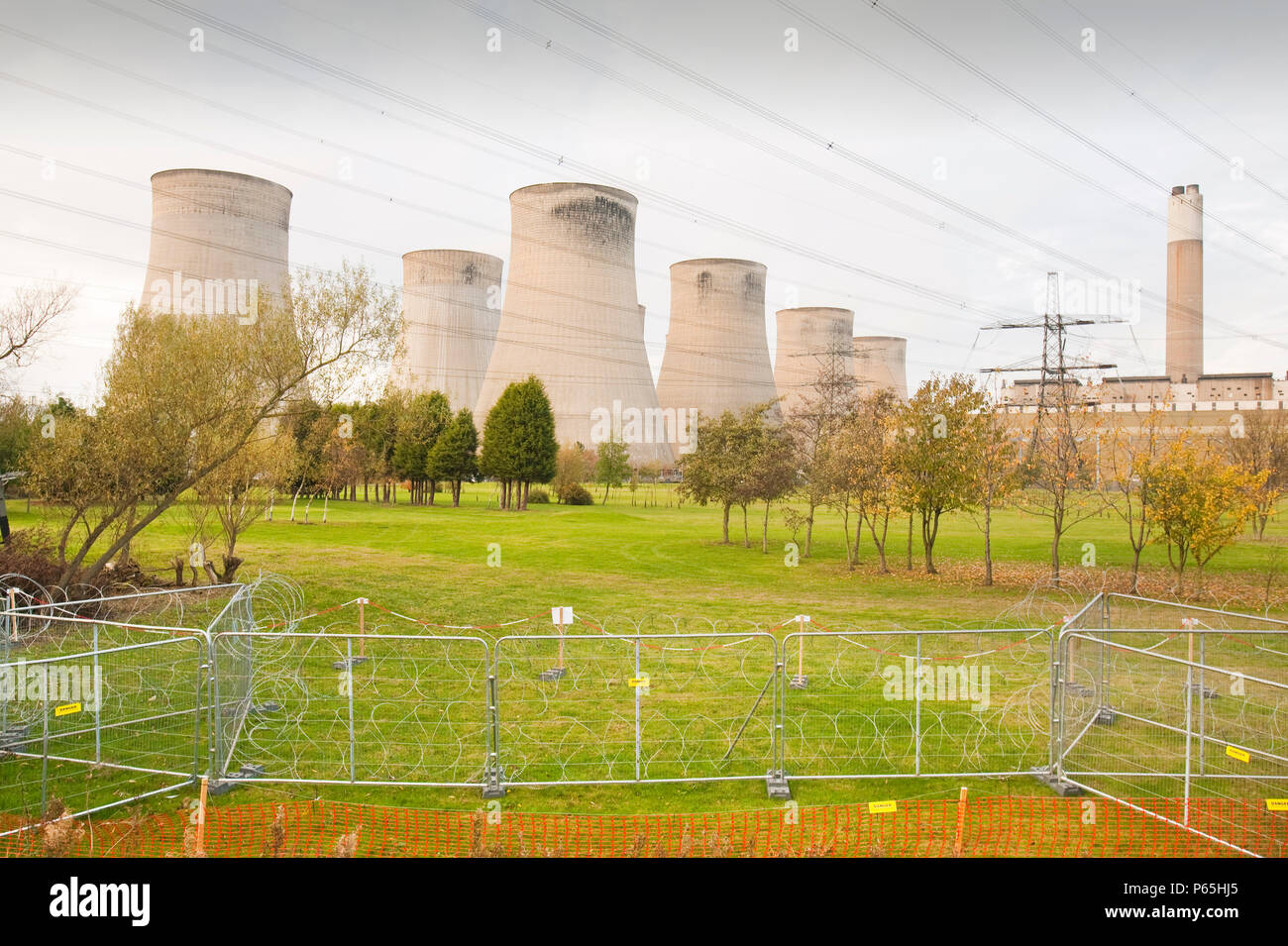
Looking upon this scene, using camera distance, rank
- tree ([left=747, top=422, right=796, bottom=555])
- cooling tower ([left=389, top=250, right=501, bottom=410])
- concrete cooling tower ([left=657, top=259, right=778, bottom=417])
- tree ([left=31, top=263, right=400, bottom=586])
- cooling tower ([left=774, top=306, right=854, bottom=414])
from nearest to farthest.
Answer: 1. tree ([left=31, top=263, right=400, bottom=586])
2. tree ([left=747, top=422, right=796, bottom=555])
3. cooling tower ([left=389, top=250, right=501, bottom=410])
4. concrete cooling tower ([left=657, top=259, right=778, bottom=417])
5. cooling tower ([left=774, top=306, right=854, bottom=414])

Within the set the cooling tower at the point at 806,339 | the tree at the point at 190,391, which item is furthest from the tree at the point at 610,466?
the tree at the point at 190,391

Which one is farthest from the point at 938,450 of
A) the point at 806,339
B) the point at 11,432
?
the point at 806,339

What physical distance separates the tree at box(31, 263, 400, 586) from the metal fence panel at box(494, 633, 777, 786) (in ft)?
20.2

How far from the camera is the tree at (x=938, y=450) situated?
1858 cm

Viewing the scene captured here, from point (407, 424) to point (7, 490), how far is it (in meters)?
15.7

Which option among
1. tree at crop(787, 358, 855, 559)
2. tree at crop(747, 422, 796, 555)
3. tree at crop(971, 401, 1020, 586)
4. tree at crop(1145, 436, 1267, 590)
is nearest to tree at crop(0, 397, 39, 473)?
tree at crop(747, 422, 796, 555)

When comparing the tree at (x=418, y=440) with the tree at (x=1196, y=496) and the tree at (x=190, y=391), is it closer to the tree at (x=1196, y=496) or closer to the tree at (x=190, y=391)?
the tree at (x=190, y=391)

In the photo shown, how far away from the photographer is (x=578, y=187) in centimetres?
4466

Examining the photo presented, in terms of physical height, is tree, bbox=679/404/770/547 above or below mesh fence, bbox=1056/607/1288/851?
above

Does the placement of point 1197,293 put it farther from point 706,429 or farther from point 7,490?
point 7,490

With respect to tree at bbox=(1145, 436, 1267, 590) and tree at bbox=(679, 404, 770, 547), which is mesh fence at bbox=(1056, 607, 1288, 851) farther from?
tree at bbox=(679, 404, 770, 547)

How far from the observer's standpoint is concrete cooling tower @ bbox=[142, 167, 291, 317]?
35531 mm

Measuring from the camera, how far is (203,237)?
35.8m
